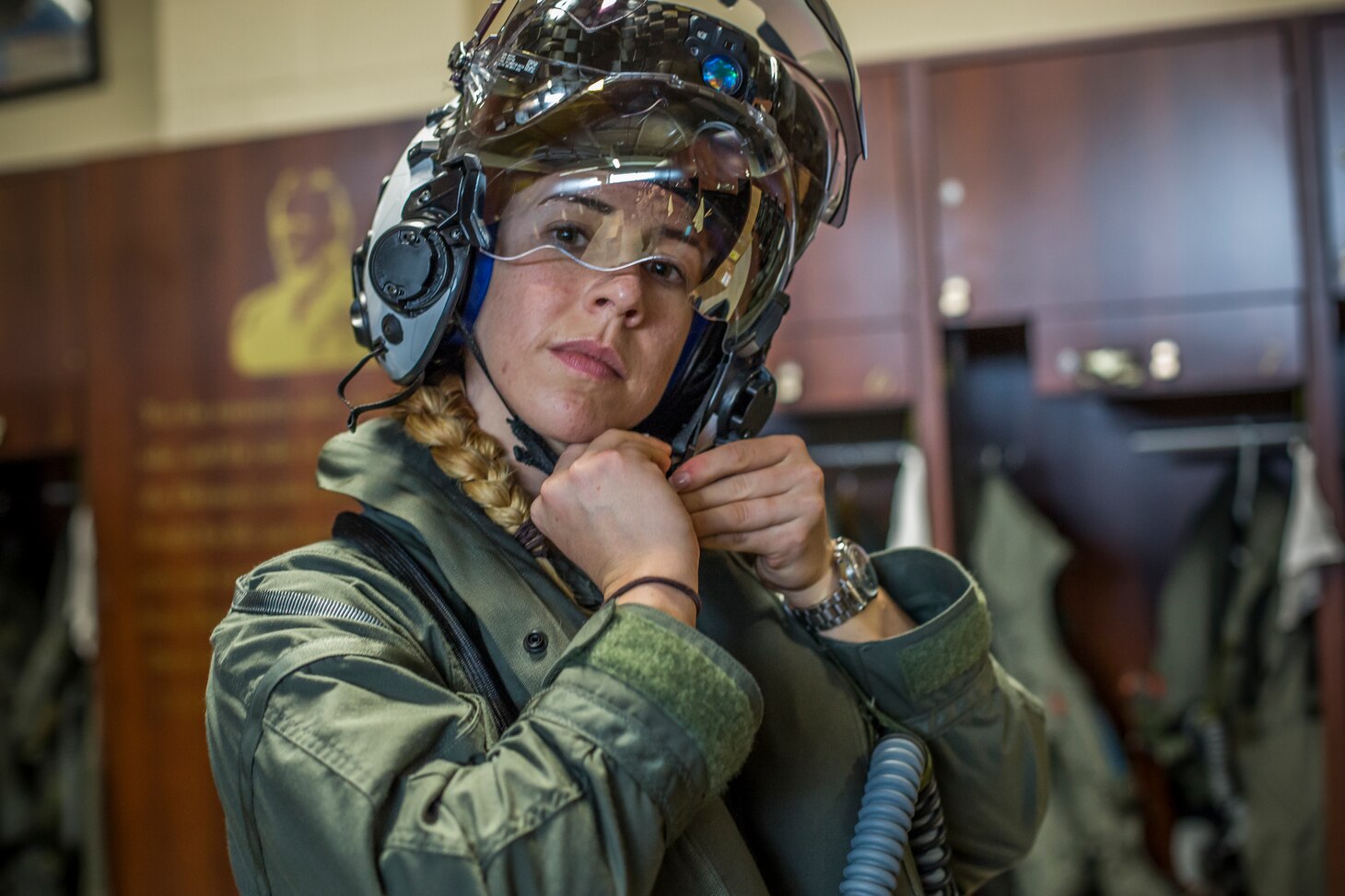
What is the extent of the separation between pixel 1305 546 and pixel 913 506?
0.85m

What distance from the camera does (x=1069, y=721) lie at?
9.10ft

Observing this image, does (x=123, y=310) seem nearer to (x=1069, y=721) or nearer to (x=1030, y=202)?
(x=1030, y=202)

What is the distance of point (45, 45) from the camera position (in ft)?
13.4

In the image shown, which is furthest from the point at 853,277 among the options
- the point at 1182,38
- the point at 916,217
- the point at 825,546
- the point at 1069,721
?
the point at 825,546

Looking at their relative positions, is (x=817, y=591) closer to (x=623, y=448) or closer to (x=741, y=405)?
(x=741, y=405)

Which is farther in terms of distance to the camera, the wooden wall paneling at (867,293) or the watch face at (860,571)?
the wooden wall paneling at (867,293)

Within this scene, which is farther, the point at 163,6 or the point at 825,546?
the point at 163,6

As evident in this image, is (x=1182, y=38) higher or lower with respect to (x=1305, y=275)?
higher

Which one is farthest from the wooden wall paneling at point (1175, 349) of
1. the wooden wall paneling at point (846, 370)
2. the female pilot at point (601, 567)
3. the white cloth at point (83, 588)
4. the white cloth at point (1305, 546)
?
the white cloth at point (83, 588)

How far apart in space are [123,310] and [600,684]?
3073 mm

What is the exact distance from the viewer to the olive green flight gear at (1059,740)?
2746 millimetres

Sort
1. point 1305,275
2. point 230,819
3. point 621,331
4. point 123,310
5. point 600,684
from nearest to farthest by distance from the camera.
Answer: point 600,684 → point 230,819 → point 621,331 → point 1305,275 → point 123,310

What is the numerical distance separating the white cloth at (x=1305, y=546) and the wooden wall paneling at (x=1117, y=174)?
1.43 ft

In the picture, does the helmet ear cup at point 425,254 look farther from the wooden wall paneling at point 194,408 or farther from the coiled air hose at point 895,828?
the wooden wall paneling at point 194,408
